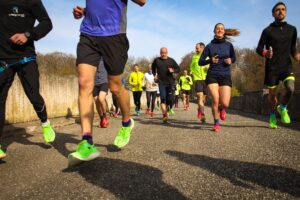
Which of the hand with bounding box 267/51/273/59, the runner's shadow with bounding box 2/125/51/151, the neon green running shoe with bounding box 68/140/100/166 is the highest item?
the hand with bounding box 267/51/273/59

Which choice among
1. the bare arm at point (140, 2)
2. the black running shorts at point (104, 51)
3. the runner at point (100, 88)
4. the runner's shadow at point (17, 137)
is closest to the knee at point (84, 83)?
the black running shorts at point (104, 51)

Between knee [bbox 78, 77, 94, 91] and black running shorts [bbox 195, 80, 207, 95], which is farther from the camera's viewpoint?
black running shorts [bbox 195, 80, 207, 95]

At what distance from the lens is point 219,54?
677cm

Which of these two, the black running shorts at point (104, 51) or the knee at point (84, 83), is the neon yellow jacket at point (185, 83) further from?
the knee at point (84, 83)

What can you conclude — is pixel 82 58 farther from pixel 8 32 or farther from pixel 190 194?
pixel 190 194

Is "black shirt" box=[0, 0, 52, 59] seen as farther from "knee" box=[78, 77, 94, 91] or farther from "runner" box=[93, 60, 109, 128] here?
"runner" box=[93, 60, 109, 128]

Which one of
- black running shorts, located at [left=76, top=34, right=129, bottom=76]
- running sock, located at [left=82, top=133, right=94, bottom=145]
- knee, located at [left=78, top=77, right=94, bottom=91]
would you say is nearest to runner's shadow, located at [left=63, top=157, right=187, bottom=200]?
running sock, located at [left=82, top=133, right=94, bottom=145]

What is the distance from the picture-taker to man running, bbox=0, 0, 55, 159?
13.2 ft

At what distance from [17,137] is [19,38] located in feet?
8.38

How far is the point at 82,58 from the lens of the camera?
345 centimetres

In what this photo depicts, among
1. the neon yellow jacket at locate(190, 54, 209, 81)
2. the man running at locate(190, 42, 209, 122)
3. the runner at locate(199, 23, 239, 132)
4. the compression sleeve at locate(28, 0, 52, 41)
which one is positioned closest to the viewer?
the compression sleeve at locate(28, 0, 52, 41)

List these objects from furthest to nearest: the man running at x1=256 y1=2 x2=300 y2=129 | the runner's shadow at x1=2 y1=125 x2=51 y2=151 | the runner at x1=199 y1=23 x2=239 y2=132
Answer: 1. the runner at x1=199 y1=23 x2=239 y2=132
2. the man running at x1=256 y1=2 x2=300 y2=129
3. the runner's shadow at x1=2 y1=125 x2=51 y2=151

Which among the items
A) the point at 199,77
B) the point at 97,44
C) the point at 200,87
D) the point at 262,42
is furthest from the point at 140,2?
the point at 199,77

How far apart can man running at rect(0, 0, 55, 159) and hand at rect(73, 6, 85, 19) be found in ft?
2.78
